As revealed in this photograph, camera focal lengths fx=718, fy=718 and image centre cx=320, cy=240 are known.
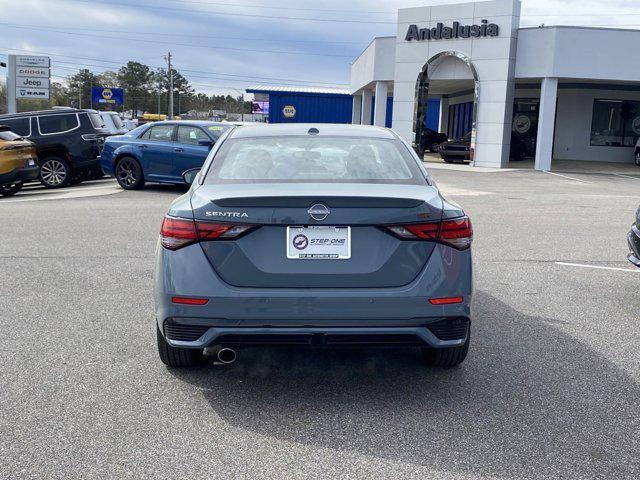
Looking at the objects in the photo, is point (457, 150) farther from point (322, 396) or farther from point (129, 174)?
point (322, 396)

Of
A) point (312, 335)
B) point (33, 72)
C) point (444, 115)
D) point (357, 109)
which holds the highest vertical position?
point (33, 72)

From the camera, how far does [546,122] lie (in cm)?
2673

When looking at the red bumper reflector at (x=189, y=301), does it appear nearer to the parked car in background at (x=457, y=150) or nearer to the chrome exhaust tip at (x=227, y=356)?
the chrome exhaust tip at (x=227, y=356)

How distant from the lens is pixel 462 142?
29422mm

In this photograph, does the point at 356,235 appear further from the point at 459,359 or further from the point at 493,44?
the point at 493,44

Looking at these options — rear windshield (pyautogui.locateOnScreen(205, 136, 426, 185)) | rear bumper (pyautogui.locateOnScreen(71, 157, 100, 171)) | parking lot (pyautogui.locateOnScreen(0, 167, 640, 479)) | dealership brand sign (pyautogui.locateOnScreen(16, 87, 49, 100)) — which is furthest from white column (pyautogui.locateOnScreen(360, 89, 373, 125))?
rear windshield (pyautogui.locateOnScreen(205, 136, 426, 185))

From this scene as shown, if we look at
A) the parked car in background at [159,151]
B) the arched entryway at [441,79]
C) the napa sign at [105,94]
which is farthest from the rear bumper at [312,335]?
the napa sign at [105,94]

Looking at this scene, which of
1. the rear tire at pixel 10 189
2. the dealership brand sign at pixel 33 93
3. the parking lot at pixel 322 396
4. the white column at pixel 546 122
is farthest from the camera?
the dealership brand sign at pixel 33 93

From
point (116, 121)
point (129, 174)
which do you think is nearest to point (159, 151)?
point (129, 174)

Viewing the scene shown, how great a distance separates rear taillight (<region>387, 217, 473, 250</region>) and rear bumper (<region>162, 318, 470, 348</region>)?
0.43 m

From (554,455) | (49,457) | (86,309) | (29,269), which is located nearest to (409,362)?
(554,455)

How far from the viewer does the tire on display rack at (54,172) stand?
59.8 ft

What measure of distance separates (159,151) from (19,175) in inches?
130

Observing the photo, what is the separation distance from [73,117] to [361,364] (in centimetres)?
1565
